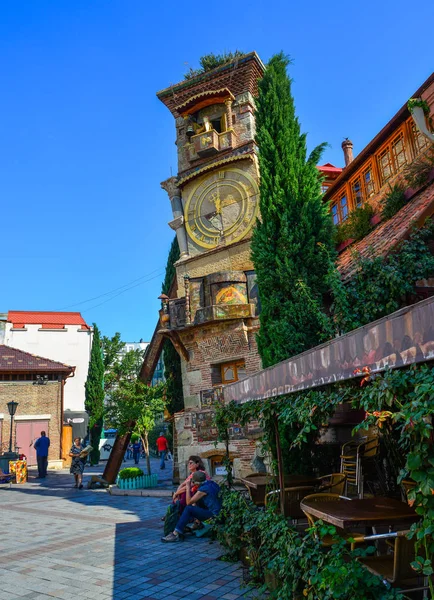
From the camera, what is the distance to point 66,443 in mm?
27703

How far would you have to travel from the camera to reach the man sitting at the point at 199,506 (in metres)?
7.34

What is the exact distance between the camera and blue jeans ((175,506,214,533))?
7.38 meters

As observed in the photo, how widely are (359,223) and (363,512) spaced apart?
32.6 ft

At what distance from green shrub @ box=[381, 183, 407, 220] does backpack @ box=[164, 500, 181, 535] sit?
26.2 feet

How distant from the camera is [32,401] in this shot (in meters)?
26.6

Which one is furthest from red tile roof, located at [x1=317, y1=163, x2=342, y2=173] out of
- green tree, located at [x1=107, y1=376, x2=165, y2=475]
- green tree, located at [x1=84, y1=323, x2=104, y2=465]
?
green tree, located at [x1=84, y1=323, x2=104, y2=465]

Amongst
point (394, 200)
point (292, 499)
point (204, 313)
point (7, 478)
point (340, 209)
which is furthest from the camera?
point (7, 478)

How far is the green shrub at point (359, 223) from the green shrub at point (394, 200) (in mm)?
952

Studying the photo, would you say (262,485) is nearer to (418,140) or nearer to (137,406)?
(418,140)

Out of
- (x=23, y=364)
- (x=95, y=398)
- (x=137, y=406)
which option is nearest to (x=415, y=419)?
(x=137, y=406)

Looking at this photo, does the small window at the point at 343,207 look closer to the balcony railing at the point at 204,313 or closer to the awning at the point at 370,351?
the balcony railing at the point at 204,313

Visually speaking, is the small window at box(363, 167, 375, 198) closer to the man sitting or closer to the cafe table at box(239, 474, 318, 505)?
the cafe table at box(239, 474, 318, 505)

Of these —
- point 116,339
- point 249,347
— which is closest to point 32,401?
point 116,339

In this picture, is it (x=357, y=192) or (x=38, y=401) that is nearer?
(x=357, y=192)
